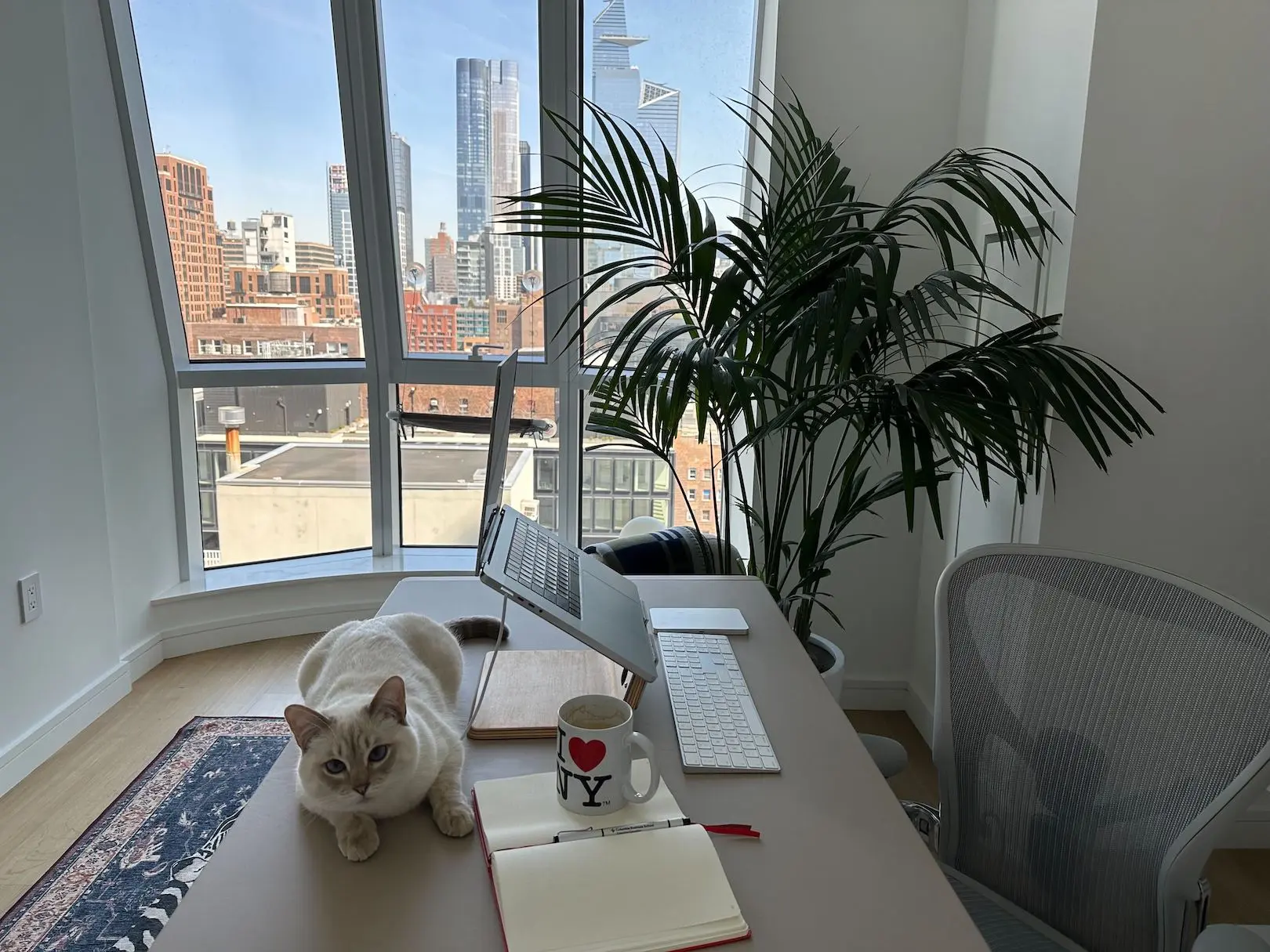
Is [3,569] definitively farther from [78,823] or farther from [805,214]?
[805,214]

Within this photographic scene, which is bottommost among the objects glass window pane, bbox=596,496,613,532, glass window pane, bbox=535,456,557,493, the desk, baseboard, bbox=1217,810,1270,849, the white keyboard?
baseboard, bbox=1217,810,1270,849

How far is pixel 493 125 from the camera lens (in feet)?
10.4

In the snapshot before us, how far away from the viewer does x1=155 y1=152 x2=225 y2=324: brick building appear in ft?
10.3

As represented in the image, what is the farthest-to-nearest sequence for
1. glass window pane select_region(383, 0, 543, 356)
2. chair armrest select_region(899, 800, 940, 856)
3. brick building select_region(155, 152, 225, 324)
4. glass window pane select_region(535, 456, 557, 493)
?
glass window pane select_region(535, 456, 557, 493) → brick building select_region(155, 152, 225, 324) → glass window pane select_region(383, 0, 543, 356) → chair armrest select_region(899, 800, 940, 856)

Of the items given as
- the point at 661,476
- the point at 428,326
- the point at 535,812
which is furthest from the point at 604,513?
the point at 535,812

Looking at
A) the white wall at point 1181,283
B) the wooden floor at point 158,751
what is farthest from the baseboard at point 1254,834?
the white wall at point 1181,283

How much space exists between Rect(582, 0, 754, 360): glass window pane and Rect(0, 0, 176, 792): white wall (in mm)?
1557

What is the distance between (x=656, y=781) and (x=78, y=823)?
195 centimetres

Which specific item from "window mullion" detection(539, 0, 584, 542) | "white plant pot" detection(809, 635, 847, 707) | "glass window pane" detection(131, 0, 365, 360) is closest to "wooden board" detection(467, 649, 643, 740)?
"white plant pot" detection(809, 635, 847, 707)

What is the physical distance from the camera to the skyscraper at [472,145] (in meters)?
3.10

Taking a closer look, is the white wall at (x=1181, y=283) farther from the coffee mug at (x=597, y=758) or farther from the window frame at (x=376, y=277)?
the coffee mug at (x=597, y=758)

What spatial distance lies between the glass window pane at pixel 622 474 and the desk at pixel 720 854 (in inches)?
89.6

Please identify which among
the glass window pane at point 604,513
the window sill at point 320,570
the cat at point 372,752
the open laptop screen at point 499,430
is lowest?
the window sill at point 320,570

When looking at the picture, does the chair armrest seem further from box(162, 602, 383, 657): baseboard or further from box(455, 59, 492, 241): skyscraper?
box(455, 59, 492, 241): skyscraper
